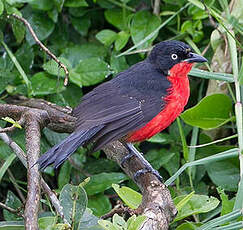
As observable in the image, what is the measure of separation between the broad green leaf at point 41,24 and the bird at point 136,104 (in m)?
0.96

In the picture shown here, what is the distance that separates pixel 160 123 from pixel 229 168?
2.40ft

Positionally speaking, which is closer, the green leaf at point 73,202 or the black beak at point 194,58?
the green leaf at point 73,202

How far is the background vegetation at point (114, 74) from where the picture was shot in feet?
11.5

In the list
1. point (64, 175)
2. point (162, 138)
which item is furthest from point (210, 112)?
point (64, 175)

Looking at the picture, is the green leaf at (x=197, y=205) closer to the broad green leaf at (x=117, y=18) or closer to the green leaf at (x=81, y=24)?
the broad green leaf at (x=117, y=18)

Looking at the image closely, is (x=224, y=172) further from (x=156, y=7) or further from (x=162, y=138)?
(x=156, y=7)

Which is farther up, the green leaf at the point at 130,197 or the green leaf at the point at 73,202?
the green leaf at the point at 73,202

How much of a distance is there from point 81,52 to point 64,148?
155cm

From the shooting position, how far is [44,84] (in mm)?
3787

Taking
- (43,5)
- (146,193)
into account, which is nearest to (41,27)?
(43,5)

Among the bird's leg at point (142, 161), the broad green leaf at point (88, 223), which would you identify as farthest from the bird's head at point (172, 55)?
the broad green leaf at point (88, 223)

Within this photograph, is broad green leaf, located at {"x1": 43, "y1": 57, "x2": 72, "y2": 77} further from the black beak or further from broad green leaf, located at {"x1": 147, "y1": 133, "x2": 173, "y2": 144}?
the black beak

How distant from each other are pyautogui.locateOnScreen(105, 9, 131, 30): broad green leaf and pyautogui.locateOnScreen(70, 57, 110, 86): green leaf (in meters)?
0.36

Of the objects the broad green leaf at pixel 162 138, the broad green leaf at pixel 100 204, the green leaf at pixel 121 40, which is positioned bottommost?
the broad green leaf at pixel 100 204
